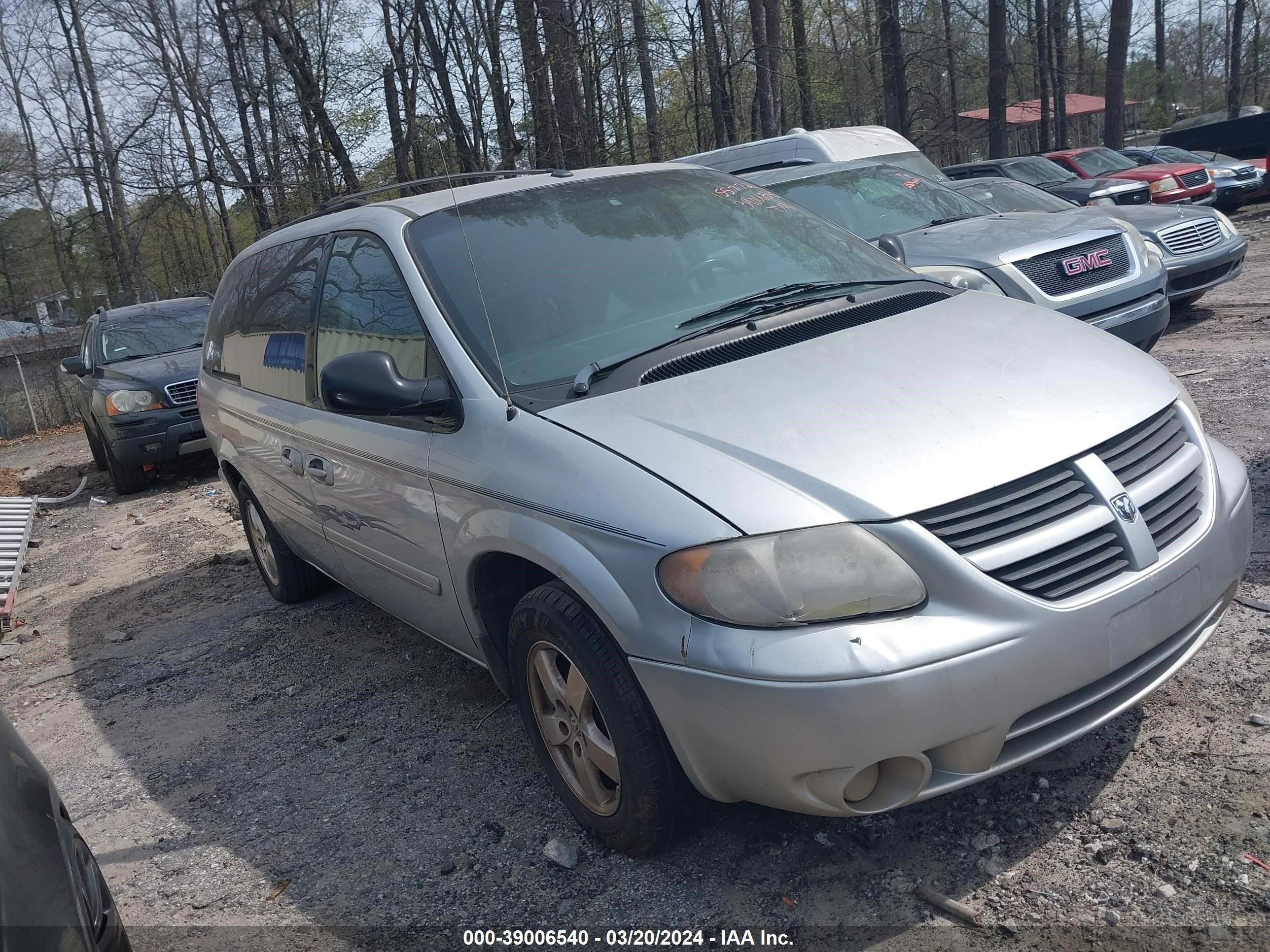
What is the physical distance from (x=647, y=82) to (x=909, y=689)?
1993cm

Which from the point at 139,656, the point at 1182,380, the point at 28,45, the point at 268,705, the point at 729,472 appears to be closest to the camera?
the point at 729,472

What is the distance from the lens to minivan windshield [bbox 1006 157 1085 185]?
1577 centimetres

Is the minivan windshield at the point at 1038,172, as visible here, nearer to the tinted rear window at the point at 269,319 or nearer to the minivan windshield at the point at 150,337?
the minivan windshield at the point at 150,337

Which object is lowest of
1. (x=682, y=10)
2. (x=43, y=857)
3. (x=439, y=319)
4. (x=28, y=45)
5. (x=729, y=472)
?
(x=43, y=857)

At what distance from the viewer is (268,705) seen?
14.6ft

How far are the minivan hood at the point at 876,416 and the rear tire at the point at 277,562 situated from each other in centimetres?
301

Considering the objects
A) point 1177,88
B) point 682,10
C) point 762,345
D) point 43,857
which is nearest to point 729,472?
point 762,345

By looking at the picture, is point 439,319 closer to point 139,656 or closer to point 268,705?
point 268,705

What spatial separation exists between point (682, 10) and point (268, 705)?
20.6 metres

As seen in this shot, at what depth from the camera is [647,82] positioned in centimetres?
2039

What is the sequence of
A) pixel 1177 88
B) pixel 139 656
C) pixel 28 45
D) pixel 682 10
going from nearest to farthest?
pixel 139 656
pixel 682 10
pixel 28 45
pixel 1177 88

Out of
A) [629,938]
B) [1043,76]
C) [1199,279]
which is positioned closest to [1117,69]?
[1043,76]

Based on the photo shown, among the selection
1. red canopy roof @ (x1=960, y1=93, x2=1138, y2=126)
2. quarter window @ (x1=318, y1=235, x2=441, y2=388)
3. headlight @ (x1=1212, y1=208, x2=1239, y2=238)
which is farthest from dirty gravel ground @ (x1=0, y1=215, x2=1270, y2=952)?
red canopy roof @ (x1=960, y1=93, x2=1138, y2=126)

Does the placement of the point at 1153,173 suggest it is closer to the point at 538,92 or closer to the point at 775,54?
the point at 775,54
